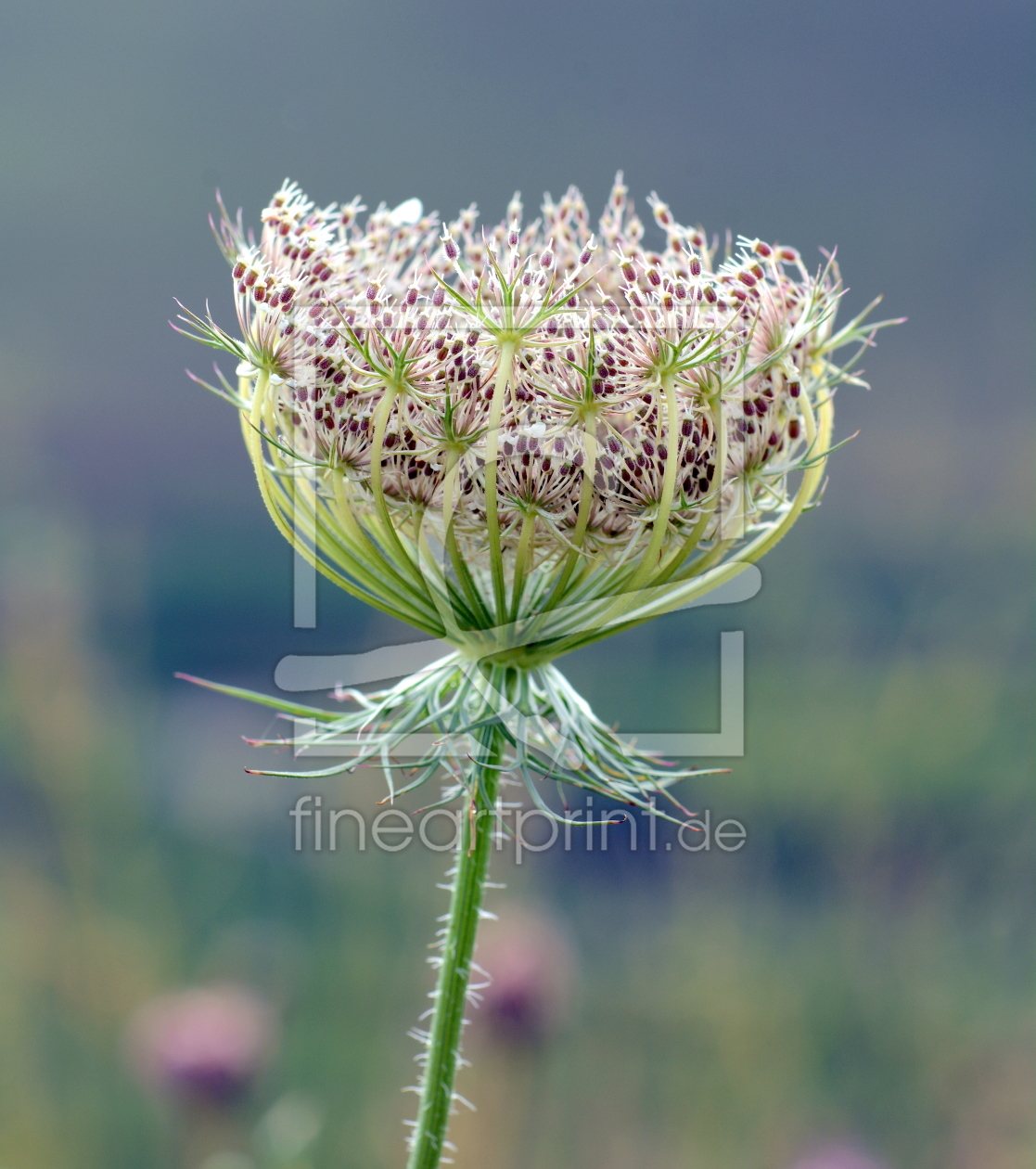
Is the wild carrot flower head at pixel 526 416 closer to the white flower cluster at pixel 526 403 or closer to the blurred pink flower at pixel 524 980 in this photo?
the white flower cluster at pixel 526 403

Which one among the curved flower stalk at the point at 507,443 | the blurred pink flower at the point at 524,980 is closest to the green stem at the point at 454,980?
the curved flower stalk at the point at 507,443

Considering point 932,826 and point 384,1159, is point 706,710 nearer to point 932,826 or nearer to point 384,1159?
point 932,826

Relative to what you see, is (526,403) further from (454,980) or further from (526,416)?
(454,980)

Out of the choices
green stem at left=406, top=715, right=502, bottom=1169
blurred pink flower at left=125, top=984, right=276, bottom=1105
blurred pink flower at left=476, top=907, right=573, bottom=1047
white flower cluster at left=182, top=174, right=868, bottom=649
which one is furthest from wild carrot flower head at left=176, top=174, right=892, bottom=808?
blurred pink flower at left=125, top=984, right=276, bottom=1105

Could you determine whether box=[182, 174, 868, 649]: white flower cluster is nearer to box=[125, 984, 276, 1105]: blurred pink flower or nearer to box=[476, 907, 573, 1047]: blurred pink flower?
box=[476, 907, 573, 1047]: blurred pink flower

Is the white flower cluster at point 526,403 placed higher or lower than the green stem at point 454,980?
higher

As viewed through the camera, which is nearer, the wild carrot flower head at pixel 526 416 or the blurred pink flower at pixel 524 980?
the wild carrot flower head at pixel 526 416

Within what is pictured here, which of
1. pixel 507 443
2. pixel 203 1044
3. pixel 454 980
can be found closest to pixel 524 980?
pixel 203 1044
